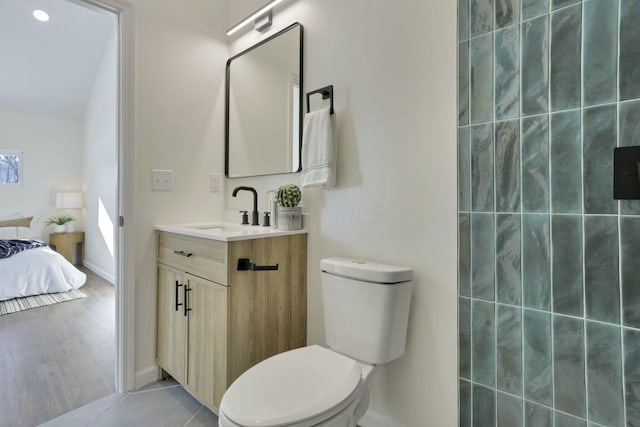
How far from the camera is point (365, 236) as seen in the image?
148 cm

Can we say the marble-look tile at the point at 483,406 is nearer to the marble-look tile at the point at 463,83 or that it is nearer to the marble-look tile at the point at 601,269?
the marble-look tile at the point at 601,269

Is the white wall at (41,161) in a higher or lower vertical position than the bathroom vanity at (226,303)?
higher

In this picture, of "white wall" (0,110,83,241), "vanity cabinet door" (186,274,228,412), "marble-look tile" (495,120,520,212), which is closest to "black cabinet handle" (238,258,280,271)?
"vanity cabinet door" (186,274,228,412)

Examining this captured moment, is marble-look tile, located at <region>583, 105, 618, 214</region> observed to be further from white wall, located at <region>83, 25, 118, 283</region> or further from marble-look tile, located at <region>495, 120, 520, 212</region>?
→ white wall, located at <region>83, 25, 118, 283</region>

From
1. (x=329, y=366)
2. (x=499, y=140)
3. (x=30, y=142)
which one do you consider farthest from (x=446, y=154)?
(x=30, y=142)

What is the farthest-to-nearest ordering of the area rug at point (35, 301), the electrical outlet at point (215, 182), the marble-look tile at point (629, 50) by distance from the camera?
1. the area rug at point (35, 301)
2. the electrical outlet at point (215, 182)
3. the marble-look tile at point (629, 50)

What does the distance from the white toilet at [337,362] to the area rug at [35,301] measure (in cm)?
318

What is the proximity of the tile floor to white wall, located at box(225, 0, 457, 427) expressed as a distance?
27.7 inches

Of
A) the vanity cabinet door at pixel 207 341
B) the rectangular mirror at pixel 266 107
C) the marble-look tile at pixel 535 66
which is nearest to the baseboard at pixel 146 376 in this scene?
the vanity cabinet door at pixel 207 341

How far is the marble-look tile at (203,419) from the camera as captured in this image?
1517mm

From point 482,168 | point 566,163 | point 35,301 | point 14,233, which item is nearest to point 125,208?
point 482,168

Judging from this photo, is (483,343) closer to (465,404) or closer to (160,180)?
(465,404)

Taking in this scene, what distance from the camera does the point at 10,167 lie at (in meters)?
4.88

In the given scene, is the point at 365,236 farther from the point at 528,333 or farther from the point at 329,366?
the point at 528,333
